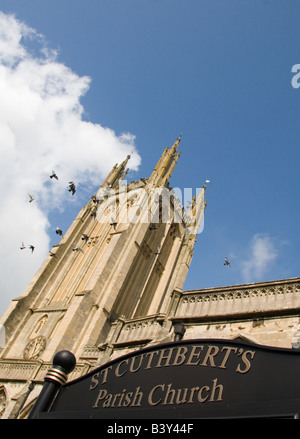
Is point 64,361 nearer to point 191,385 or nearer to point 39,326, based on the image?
point 191,385

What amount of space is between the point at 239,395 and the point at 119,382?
173 cm

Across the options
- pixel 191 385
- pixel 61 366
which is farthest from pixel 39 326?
pixel 191 385

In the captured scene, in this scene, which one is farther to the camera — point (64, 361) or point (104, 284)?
point (104, 284)

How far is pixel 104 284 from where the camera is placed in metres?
21.2

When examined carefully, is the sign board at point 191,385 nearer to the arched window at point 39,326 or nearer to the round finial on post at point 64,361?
the round finial on post at point 64,361

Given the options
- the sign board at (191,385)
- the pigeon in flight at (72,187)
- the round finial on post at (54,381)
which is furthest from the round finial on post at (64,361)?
the pigeon in flight at (72,187)

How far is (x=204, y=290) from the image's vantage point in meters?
11.8

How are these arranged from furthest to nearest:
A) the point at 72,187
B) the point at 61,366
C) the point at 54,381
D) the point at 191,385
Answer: the point at 72,187
the point at 61,366
the point at 54,381
the point at 191,385

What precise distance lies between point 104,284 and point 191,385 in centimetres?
1785

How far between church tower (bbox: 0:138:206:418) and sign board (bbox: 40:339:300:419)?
21.9 feet

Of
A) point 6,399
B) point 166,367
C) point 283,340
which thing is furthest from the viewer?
point 6,399

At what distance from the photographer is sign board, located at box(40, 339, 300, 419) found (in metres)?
3.08
